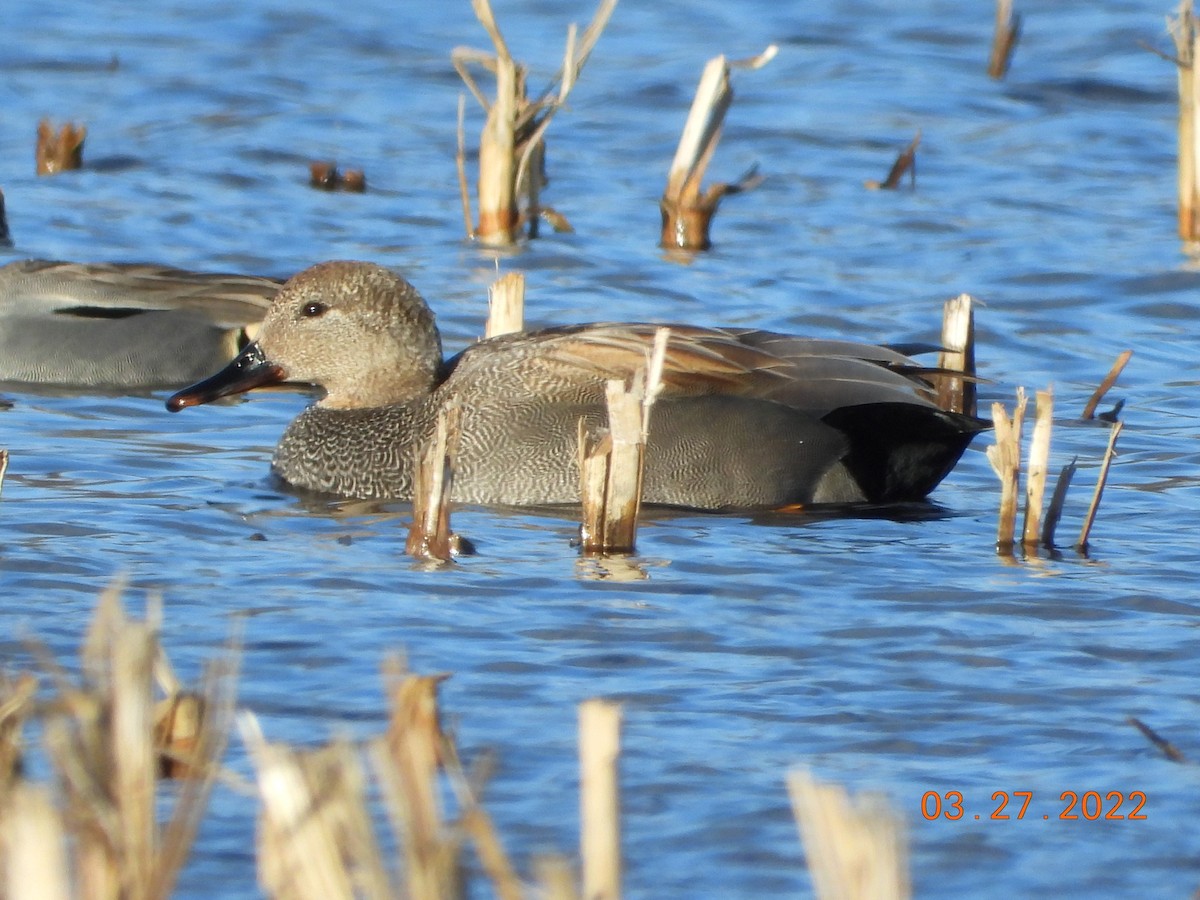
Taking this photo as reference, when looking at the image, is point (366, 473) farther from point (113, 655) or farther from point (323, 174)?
point (323, 174)

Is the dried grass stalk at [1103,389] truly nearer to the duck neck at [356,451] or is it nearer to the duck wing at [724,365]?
the duck wing at [724,365]

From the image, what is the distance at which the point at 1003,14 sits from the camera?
Result: 14383 millimetres

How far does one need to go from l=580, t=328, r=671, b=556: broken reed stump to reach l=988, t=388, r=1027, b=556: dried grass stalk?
3.09 feet

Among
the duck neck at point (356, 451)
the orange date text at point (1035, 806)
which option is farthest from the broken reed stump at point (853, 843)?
the duck neck at point (356, 451)

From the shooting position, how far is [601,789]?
8.82ft

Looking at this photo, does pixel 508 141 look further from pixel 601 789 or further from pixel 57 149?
pixel 601 789

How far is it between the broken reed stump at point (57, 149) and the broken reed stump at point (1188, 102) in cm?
577

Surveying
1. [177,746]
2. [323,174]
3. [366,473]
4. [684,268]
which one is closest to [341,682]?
[177,746]

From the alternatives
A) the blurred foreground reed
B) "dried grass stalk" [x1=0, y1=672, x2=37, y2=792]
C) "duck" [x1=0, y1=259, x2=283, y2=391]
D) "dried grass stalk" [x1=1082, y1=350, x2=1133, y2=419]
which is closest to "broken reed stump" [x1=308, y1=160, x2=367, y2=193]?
"duck" [x1=0, y1=259, x2=283, y2=391]

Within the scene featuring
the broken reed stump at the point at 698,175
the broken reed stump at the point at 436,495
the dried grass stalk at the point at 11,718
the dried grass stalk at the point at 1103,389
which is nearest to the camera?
the dried grass stalk at the point at 11,718

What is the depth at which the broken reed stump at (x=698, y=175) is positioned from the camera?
34.2ft

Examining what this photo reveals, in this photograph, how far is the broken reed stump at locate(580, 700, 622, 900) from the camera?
2.66m

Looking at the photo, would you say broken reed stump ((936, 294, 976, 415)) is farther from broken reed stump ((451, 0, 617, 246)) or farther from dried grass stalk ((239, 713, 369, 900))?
dried grass stalk ((239, 713, 369, 900))

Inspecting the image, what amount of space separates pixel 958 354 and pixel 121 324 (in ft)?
11.1
